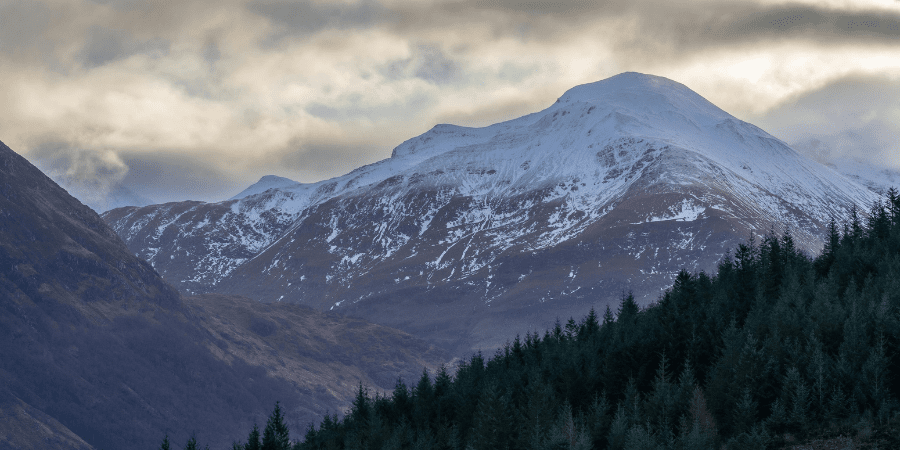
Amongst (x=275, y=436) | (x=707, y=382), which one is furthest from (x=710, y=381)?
(x=275, y=436)

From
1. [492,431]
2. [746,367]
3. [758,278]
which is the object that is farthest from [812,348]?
[758,278]

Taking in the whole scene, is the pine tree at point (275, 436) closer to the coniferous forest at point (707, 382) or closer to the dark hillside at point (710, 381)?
the coniferous forest at point (707, 382)

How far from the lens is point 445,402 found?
179m

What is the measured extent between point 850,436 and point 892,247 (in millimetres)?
89867

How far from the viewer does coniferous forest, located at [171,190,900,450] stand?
390 feet

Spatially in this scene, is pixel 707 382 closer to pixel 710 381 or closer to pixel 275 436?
pixel 710 381

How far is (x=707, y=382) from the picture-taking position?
13875 centimetres

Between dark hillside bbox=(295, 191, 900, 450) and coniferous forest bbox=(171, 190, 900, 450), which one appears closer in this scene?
dark hillside bbox=(295, 191, 900, 450)

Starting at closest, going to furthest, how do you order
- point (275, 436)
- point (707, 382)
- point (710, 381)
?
1. point (710, 381)
2. point (707, 382)
3. point (275, 436)

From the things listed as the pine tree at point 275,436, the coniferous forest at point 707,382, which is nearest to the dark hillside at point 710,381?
the coniferous forest at point 707,382

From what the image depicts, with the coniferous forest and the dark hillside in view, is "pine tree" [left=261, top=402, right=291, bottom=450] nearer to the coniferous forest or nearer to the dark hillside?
the coniferous forest

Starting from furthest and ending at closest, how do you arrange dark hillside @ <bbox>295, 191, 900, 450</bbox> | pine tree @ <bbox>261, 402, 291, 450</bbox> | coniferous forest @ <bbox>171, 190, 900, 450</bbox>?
pine tree @ <bbox>261, 402, 291, 450</bbox> < coniferous forest @ <bbox>171, 190, 900, 450</bbox> < dark hillside @ <bbox>295, 191, 900, 450</bbox>

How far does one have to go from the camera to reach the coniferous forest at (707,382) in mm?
118938

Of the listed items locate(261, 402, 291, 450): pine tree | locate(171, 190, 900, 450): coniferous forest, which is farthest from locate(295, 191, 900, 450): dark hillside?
locate(261, 402, 291, 450): pine tree
